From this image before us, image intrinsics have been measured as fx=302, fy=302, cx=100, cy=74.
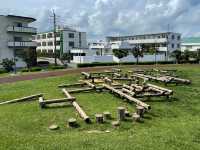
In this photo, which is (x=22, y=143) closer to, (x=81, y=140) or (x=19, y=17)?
(x=81, y=140)

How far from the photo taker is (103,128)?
12.2 m

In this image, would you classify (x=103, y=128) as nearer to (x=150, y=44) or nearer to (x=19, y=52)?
(x=19, y=52)

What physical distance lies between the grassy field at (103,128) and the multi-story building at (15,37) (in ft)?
140

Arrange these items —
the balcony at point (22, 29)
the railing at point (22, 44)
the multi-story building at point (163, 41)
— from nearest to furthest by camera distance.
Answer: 1. the balcony at point (22, 29)
2. the railing at point (22, 44)
3. the multi-story building at point (163, 41)

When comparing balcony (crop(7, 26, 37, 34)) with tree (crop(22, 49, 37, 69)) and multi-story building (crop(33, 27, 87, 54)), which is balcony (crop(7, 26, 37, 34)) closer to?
tree (crop(22, 49, 37, 69))

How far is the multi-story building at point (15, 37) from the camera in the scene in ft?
192

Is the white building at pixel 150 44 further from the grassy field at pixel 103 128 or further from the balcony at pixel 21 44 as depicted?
the grassy field at pixel 103 128

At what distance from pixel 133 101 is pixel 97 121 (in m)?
4.86

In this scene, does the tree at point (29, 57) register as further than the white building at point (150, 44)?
No

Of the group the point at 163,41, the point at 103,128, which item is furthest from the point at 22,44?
the point at 163,41

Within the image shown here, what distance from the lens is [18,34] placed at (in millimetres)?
60625

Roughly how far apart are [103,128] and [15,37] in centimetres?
5188

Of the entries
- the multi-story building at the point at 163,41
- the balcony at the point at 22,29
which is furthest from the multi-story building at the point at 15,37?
the multi-story building at the point at 163,41

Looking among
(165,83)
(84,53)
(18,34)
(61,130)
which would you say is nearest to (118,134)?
(61,130)
